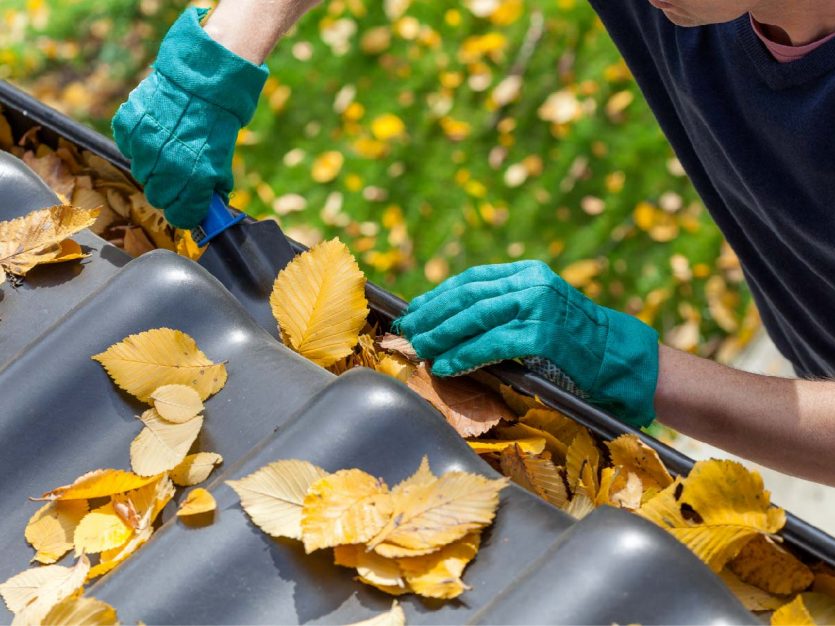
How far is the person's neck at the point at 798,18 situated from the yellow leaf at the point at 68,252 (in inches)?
42.7

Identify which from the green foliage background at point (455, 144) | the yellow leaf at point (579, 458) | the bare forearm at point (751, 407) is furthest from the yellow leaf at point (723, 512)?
the green foliage background at point (455, 144)

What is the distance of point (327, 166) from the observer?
3.25 meters

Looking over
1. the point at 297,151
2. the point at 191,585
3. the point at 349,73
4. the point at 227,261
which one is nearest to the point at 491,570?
the point at 191,585

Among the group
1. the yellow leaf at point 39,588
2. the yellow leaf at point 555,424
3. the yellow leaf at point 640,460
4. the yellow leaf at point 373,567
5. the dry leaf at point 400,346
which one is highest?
the yellow leaf at point 640,460

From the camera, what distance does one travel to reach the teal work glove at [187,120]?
1.44 metres

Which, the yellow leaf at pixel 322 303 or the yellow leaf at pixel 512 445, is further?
the yellow leaf at pixel 322 303

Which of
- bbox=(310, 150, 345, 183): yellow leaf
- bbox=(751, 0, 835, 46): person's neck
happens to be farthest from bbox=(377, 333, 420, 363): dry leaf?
bbox=(310, 150, 345, 183): yellow leaf

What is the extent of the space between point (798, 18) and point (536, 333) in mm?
651

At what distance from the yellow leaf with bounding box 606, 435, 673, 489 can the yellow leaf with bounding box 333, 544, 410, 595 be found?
0.33 meters

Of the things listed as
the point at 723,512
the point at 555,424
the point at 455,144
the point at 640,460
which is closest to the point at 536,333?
the point at 555,424

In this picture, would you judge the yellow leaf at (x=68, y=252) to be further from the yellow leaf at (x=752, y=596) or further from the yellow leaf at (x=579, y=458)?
the yellow leaf at (x=752, y=596)

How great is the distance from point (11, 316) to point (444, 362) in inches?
23.9

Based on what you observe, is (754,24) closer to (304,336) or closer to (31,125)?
(304,336)

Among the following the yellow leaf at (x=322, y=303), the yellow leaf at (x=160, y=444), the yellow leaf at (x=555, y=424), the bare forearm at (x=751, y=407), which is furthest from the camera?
the bare forearm at (x=751, y=407)
